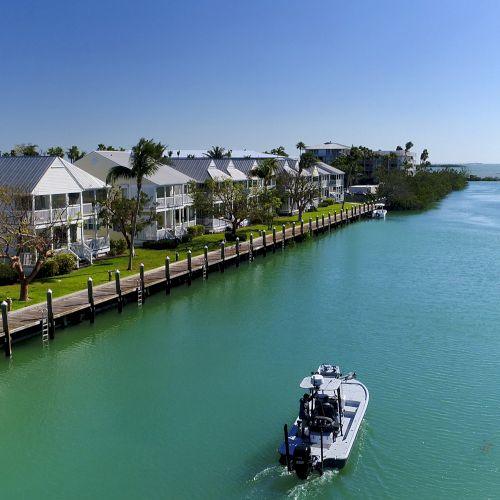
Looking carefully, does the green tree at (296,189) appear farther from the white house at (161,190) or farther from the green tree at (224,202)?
the white house at (161,190)

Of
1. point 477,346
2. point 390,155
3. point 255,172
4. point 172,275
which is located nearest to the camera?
point 477,346

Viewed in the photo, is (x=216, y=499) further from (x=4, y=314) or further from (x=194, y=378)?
(x=4, y=314)

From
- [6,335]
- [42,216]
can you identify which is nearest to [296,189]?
[42,216]

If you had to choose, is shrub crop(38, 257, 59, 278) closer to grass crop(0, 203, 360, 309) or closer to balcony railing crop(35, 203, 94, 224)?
grass crop(0, 203, 360, 309)

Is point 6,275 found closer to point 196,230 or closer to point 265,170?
point 196,230

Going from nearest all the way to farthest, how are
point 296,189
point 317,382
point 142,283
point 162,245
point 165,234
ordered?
point 317,382
point 142,283
point 162,245
point 165,234
point 296,189

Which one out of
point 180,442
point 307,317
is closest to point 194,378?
point 180,442

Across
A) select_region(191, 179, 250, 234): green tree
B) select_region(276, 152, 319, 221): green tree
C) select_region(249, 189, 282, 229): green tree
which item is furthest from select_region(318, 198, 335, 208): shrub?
select_region(191, 179, 250, 234): green tree
